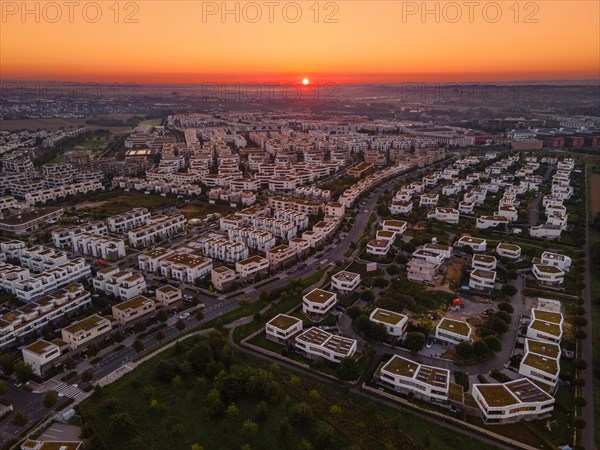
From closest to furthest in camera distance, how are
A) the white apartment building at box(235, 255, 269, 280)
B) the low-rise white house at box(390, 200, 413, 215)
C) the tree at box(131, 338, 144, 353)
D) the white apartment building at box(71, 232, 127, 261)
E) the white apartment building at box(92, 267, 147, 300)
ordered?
the tree at box(131, 338, 144, 353) < the white apartment building at box(92, 267, 147, 300) < the white apartment building at box(235, 255, 269, 280) < the white apartment building at box(71, 232, 127, 261) < the low-rise white house at box(390, 200, 413, 215)

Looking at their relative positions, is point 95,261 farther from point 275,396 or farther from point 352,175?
point 352,175

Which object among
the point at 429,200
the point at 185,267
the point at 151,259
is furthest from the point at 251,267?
the point at 429,200

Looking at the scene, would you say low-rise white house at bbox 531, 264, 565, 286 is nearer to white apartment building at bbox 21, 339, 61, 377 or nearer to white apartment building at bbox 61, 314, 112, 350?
white apartment building at bbox 61, 314, 112, 350

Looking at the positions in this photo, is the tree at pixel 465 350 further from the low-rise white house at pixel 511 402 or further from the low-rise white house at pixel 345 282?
the low-rise white house at pixel 345 282

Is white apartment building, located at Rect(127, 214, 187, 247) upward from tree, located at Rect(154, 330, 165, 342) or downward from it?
upward

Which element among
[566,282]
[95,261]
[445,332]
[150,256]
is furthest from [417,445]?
[95,261]

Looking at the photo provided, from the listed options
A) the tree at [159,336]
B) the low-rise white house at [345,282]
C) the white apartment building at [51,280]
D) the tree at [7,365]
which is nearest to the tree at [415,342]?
the low-rise white house at [345,282]

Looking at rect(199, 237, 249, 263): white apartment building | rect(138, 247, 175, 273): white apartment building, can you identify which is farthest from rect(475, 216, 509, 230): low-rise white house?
rect(138, 247, 175, 273): white apartment building
